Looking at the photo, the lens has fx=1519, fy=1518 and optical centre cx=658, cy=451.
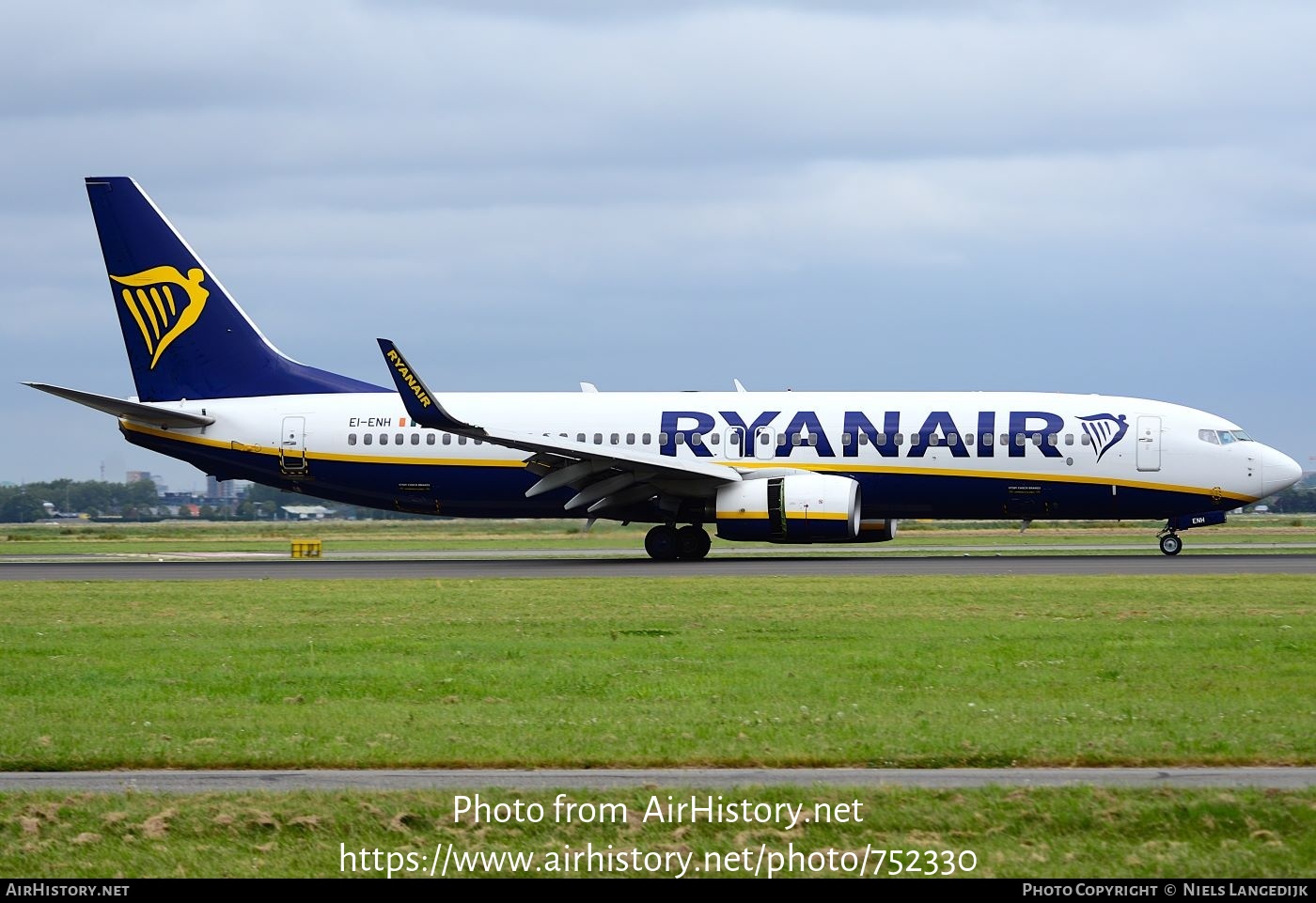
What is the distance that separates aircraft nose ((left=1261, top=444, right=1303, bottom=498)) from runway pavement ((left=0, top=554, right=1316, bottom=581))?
1590 millimetres

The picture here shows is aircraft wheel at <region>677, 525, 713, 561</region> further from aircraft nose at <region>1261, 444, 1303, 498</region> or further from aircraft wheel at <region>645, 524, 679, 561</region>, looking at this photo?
aircraft nose at <region>1261, 444, 1303, 498</region>

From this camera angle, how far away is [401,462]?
3766cm

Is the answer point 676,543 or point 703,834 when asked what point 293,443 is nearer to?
point 676,543

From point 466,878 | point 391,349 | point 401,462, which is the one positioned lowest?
point 466,878

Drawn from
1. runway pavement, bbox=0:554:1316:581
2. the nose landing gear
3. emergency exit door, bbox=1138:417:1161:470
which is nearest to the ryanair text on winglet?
runway pavement, bbox=0:554:1316:581

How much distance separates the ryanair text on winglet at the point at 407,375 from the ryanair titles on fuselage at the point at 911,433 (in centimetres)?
669

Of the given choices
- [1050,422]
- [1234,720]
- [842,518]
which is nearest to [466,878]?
[1234,720]

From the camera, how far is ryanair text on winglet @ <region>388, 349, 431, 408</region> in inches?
1303

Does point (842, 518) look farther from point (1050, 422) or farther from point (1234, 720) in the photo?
point (1234, 720)

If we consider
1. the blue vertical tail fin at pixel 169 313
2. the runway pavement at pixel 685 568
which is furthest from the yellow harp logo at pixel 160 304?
the runway pavement at pixel 685 568

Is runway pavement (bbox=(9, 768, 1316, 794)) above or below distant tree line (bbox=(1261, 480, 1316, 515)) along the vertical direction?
below

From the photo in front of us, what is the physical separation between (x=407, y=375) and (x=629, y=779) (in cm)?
2367

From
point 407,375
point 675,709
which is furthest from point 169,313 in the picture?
point 675,709
